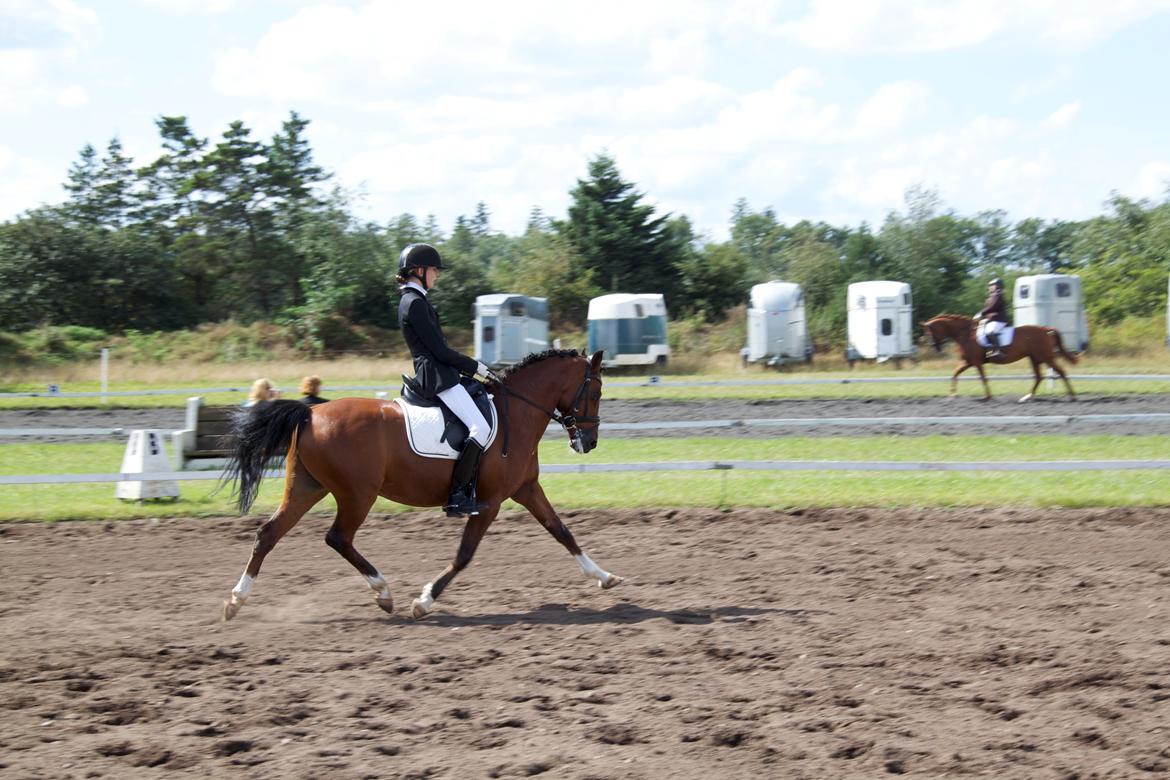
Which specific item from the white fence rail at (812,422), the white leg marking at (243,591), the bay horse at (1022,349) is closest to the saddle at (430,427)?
the white leg marking at (243,591)

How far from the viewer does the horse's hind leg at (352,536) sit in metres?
8.04

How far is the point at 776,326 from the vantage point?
38688 mm

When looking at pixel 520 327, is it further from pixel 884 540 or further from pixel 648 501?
pixel 884 540

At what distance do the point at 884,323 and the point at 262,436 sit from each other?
3359 cm

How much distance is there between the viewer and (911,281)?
175ft

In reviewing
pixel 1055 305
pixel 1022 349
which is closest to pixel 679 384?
pixel 1022 349

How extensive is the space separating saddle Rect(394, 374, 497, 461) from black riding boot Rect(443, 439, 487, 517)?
6 cm

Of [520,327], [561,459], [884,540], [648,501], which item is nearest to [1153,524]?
[884,540]

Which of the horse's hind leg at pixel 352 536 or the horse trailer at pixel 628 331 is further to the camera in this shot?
→ the horse trailer at pixel 628 331

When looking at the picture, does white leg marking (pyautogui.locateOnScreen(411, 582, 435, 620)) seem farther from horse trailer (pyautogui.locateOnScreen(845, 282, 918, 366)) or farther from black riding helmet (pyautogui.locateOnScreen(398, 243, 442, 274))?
horse trailer (pyautogui.locateOnScreen(845, 282, 918, 366))

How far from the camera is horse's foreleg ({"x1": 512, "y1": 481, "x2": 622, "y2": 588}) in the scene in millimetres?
8734

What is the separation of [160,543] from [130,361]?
36.4 meters

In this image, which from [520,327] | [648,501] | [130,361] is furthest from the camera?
[130,361]

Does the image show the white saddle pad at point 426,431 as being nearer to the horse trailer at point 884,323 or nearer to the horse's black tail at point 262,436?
the horse's black tail at point 262,436
